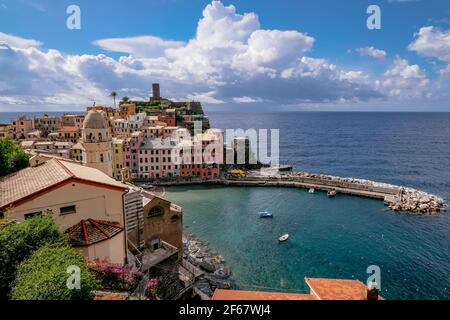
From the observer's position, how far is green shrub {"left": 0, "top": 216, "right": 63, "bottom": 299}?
35.4ft

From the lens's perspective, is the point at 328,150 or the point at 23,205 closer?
the point at 23,205

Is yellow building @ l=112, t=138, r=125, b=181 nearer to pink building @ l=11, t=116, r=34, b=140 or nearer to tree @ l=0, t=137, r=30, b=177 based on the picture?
pink building @ l=11, t=116, r=34, b=140

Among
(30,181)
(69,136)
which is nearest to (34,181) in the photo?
(30,181)

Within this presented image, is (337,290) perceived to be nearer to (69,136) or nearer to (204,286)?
(204,286)

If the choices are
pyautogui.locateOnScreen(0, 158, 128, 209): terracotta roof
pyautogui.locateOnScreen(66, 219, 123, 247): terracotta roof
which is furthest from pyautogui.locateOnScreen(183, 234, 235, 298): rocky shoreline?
pyautogui.locateOnScreen(0, 158, 128, 209): terracotta roof

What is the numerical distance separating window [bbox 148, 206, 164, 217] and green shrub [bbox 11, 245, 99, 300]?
16.1 meters

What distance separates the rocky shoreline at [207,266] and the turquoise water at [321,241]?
3.67 feet

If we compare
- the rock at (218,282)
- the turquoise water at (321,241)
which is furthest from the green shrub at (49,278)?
the turquoise water at (321,241)

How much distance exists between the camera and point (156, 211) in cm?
2778
